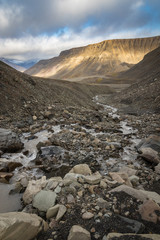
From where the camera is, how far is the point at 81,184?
140 inches

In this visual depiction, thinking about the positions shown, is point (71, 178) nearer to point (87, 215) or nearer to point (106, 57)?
point (87, 215)

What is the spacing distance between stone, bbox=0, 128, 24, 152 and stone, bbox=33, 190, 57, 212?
135 inches

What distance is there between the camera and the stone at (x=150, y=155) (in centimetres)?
529

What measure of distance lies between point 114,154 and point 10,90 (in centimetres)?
904

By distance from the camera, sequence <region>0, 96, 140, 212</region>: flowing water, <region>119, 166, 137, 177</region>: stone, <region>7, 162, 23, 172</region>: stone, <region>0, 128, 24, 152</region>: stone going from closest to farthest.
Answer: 1. <region>0, 96, 140, 212</region>: flowing water
2. <region>119, 166, 137, 177</region>: stone
3. <region>7, 162, 23, 172</region>: stone
4. <region>0, 128, 24, 152</region>: stone

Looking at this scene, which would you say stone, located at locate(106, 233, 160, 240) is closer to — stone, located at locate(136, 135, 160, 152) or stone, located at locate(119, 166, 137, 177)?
stone, located at locate(119, 166, 137, 177)

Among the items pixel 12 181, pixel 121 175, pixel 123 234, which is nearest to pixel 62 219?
pixel 123 234

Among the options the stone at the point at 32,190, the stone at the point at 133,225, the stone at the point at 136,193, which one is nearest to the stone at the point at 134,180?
the stone at the point at 136,193

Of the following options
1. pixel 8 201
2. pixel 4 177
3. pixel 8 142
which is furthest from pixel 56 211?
pixel 8 142

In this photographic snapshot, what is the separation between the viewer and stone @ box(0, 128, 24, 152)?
608 centimetres

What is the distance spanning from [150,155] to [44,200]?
13.4 feet

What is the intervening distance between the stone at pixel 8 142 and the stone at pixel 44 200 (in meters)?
3.43

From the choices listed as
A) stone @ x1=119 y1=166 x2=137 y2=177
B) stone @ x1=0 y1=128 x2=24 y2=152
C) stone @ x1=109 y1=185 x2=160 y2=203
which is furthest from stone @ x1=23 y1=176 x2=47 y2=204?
stone @ x1=0 y1=128 x2=24 y2=152

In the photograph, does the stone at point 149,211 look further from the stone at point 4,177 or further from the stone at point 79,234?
the stone at point 4,177
